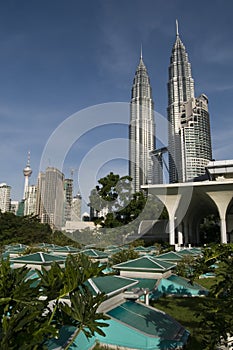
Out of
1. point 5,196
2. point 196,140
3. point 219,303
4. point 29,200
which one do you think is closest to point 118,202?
point 219,303

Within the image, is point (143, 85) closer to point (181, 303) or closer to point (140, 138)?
point (140, 138)

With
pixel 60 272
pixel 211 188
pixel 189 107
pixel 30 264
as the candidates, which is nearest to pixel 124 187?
pixel 211 188

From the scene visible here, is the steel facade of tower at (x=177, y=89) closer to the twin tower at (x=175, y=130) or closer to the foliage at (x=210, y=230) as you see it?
the twin tower at (x=175, y=130)

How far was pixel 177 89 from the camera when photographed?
90.2m

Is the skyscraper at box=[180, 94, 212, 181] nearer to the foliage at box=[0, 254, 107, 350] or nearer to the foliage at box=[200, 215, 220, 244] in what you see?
the foliage at box=[200, 215, 220, 244]

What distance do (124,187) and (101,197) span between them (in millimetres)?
2808

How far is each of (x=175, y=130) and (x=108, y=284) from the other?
68.1 metres

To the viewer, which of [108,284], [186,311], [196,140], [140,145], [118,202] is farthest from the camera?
[196,140]

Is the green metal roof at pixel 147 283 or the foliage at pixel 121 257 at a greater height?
the foliage at pixel 121 257

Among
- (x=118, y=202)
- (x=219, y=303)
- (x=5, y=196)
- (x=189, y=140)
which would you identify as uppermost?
(x=189, y=140)

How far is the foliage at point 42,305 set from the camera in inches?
77.7

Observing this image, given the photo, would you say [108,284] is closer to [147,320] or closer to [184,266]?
[147,320]

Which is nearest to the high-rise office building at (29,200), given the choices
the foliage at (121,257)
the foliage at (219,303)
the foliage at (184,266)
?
the foliage at (121,257)

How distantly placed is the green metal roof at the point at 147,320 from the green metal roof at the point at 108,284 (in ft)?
1.11
